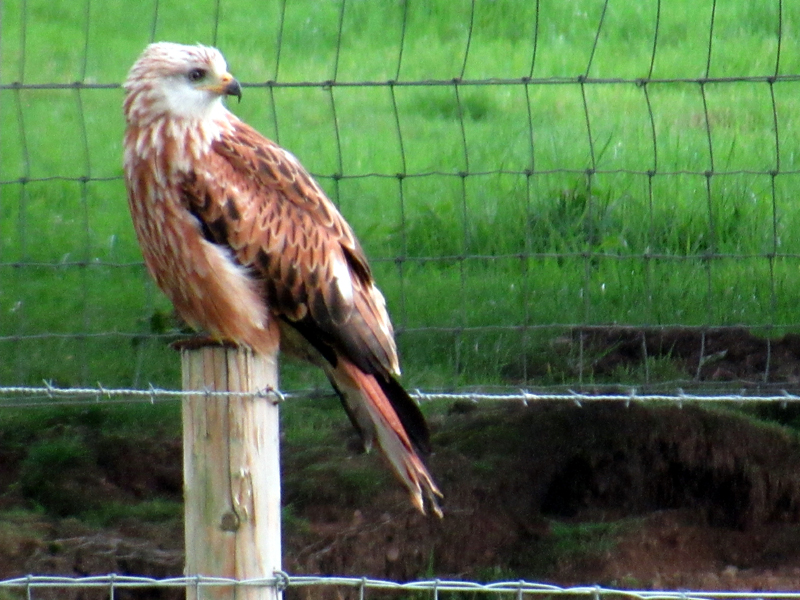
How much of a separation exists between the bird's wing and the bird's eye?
0.22 metres

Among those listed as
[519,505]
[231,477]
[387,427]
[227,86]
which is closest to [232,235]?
[227,86]

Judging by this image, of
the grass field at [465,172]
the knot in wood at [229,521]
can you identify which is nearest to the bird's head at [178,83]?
the grass field at [465,172]

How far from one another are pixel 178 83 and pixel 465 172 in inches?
73.3

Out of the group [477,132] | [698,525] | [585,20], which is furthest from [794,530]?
[585,20]

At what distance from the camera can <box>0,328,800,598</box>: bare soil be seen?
5.09 meters

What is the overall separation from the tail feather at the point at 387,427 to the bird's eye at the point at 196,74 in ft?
3.48

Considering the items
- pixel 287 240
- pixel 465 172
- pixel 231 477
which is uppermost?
pixel 465 172

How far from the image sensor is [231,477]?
2980 mm

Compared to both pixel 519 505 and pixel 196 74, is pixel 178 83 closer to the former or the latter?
pixel 196 74

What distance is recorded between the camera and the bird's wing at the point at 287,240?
4117mm

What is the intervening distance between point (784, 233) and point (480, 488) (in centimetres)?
245

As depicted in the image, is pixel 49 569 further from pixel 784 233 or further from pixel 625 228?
pixel 784 233

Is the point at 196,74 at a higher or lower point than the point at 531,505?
higher

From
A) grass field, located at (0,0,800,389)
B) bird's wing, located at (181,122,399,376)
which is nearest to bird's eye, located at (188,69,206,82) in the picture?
bird's wing, located at (181,122,399,376)
